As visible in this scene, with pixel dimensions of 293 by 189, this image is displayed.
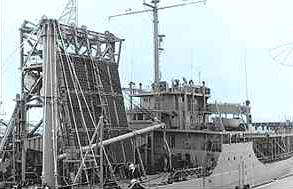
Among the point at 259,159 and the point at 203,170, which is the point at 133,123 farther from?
the point at 259,159

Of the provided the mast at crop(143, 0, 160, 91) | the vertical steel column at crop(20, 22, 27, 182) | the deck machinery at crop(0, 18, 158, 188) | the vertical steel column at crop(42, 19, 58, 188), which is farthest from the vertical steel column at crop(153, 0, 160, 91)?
the vertical steel column at crop(42, 19, 58, 188)

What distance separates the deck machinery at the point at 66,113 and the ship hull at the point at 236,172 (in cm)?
356

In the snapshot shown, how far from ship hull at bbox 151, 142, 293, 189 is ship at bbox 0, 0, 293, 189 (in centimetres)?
5

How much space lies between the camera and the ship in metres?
14.3

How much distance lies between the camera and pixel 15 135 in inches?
601

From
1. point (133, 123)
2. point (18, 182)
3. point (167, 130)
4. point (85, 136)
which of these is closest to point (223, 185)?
point (167, 130)

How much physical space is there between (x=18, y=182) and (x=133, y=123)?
25.1 feet

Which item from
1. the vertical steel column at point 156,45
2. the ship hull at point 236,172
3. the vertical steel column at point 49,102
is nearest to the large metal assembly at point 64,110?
the vertical steel column at point 49,102

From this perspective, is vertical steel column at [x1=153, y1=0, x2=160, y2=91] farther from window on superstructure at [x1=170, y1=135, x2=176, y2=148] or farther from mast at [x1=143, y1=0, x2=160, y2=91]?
window on superstructure at [x1=170, y1=135, x2=176, y2=148]

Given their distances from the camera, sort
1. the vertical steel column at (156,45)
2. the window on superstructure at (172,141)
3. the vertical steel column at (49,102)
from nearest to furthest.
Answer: the vertical steel column at (49,102)
the window on superstructure at (172,141)
the vertical steel column at (156,45)

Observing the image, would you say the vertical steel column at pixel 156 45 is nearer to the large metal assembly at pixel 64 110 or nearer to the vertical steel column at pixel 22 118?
the large metal assembly at pixel 64 110

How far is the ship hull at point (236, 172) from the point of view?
764 inches

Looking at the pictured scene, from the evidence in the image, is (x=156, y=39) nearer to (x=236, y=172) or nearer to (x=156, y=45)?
(x=156, y=45)

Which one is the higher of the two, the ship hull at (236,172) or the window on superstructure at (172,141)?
the window on superstructure at (172,141)
